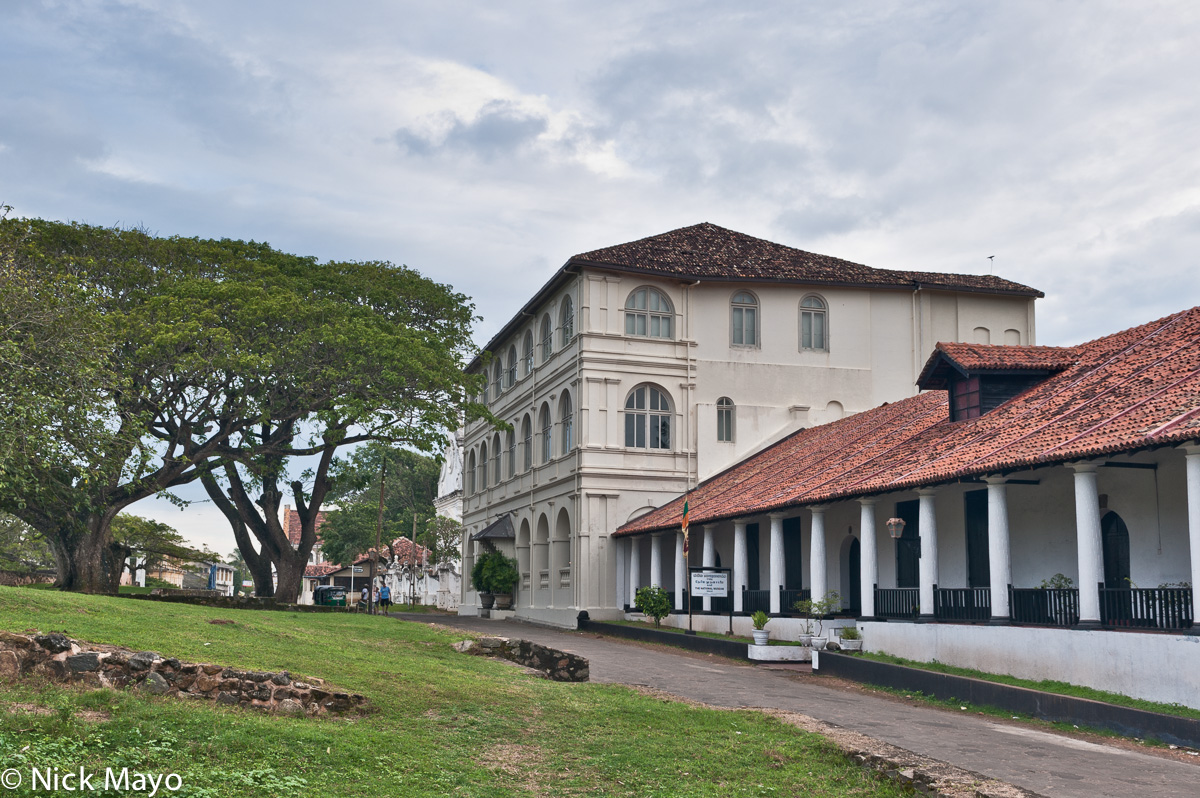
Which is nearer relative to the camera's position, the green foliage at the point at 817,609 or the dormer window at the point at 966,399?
the dormer window at the point at 966,399

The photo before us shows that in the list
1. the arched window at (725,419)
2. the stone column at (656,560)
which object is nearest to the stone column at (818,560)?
the stone column at (656,560)

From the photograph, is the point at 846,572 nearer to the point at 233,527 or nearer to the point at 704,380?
the point at 704,380

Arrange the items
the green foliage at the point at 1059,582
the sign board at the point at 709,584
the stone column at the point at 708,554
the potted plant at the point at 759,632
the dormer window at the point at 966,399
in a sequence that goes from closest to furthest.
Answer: the green foliage at the point at 1059,582
the dormer window at the point at 966,399
the potted plant at the point at 759,632
the sign board at the point at 709,584
the stone column at the point at 708,554

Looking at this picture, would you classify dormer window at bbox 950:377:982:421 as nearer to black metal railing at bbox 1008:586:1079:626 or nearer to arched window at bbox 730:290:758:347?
black metal railing at bbox 1008:586:1079:626

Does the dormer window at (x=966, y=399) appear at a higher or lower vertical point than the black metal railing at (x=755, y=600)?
higher

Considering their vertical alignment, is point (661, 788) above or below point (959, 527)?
below

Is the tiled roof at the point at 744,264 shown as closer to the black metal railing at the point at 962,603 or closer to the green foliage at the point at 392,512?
the black metal railing at the point at 962,603

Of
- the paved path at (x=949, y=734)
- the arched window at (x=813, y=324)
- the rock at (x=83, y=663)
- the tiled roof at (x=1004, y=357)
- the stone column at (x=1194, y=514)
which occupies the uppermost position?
the arched window at (x=813, y=324)

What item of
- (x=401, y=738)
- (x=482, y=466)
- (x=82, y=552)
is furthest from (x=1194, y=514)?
(x=482, y=466)

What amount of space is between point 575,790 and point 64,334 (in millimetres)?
18178

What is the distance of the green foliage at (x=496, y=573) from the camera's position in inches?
1735

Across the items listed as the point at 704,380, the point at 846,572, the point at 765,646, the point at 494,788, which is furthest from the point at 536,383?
the point at 494,788

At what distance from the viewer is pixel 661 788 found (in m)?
9.24

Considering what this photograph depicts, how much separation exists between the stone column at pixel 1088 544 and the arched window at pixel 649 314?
895 inches
